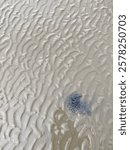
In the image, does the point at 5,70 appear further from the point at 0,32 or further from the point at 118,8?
the point at 118,8

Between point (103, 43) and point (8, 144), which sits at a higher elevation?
point (103, 43)

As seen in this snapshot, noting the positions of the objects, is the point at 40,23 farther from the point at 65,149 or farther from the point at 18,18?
the point at 65,149

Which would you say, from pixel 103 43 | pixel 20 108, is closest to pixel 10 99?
pixel 20 108

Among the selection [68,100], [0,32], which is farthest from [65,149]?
[0,32]
